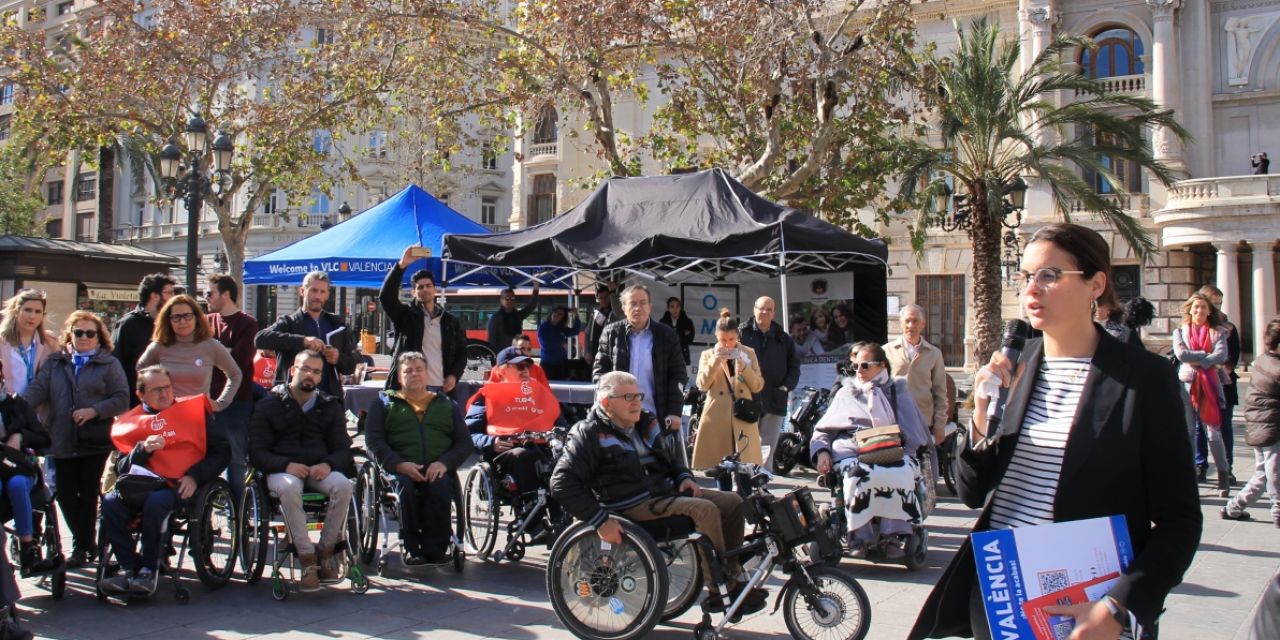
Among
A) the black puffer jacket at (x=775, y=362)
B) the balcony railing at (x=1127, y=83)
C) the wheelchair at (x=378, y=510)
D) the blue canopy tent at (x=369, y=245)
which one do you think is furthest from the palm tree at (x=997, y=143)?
the wheelchair at (x=378, y=510)

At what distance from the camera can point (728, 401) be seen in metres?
8.83

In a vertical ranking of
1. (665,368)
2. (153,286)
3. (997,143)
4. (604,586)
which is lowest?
(604,586)

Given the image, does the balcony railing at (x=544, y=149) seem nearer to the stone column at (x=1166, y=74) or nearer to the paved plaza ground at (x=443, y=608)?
the stone column at (x=1166, y=74)

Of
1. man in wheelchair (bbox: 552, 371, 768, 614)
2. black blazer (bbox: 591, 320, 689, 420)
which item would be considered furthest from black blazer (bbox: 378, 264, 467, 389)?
man in wheelchair (bbox: 552, 371, 768, 614)

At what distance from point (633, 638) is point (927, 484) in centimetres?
382

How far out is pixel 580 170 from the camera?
126 ft

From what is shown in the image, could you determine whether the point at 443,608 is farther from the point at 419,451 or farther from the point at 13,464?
the point at 13,464

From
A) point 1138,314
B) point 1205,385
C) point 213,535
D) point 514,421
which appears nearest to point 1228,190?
point 1205,385

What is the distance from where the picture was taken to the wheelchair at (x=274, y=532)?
630 centimetres

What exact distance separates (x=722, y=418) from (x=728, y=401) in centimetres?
15

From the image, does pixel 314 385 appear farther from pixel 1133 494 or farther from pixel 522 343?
pixel 1133 494

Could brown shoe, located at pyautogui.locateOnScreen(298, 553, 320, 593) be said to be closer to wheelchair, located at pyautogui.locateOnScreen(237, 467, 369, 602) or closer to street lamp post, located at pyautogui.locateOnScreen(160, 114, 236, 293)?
wheelchair, located at pyautogui.locateOnScreen(237, 467, 369, 602)

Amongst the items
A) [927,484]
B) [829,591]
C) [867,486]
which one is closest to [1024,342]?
[829,591]

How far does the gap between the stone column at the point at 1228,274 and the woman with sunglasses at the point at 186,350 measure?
2850cm
